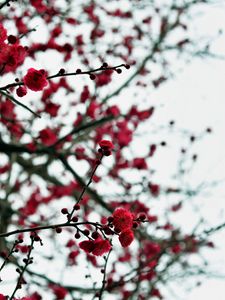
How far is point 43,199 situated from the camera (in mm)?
9367

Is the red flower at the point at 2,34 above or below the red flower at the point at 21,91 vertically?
above

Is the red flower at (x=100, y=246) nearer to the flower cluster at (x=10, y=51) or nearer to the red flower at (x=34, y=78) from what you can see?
the red flower at (x=34, y=78)

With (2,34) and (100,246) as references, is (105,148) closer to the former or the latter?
(100,246)

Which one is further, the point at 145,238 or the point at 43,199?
the point at 43,199

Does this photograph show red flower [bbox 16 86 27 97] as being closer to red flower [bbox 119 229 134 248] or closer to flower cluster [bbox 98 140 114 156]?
flower cluster [bbox 98 140 114 156]

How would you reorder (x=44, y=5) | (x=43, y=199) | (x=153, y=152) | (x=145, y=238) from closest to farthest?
(x=44, y=5), (x=145, y=238), (x=153, y=152), (x=43, y=199)

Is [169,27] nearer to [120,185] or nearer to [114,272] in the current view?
[120,185]

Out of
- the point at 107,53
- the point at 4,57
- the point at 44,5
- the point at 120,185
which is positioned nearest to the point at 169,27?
the point at 107,53

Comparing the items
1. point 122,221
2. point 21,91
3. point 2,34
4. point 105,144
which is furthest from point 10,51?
point 122,221

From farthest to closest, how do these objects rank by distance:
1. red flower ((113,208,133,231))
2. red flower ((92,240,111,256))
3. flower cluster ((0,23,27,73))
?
1. flower cluster ((0,23,27,73))
2. red flower ((92,240,111,256))
3. red flower ((113,208,133,231))

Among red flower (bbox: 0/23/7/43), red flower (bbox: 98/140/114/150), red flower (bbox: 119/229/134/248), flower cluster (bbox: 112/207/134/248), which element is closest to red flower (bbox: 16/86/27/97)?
red flower (bbox: 0/23/7/43)

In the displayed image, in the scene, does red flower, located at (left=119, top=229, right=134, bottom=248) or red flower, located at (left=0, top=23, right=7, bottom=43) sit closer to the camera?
red flower, located at (left=119, top=229, right=134, bottom=248)

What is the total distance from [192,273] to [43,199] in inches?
164

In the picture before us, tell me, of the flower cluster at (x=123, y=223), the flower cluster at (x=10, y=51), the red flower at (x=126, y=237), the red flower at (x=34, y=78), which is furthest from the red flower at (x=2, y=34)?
the red flower at (x=126, y=237)
